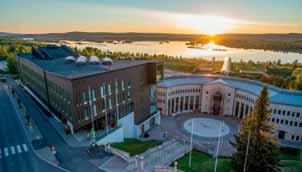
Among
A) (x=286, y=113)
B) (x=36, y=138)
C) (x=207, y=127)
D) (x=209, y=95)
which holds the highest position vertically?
(x=36, y=138)

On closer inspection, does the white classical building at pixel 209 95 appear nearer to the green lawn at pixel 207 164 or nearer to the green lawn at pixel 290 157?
the green lawn at pixel 290 157

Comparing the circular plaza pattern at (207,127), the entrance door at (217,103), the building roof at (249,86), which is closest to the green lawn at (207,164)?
the circular plaza pattern at (207,127)

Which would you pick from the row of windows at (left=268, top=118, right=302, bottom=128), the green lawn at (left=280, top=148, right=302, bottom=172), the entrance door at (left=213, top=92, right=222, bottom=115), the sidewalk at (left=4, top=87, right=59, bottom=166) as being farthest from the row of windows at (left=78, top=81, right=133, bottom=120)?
the row of windows at (left=268, top=118, right=302, bottom=128)

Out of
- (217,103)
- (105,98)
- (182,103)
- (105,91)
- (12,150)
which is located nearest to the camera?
(12,150)

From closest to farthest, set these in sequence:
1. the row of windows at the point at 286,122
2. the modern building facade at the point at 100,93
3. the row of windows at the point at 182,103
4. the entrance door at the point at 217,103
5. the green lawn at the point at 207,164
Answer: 1. the green lawn at the point at 207,164
2. the modern building facade at the point at 100,93
3. the row of windows at the point at 286,122
4. the row of windows at the point at 182,103
5. the entrance door at the point at 217,103

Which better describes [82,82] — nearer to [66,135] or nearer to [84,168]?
[66,135]

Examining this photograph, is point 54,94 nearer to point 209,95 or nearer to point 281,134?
point 209,95

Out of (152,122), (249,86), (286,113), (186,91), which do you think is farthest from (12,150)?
(249,86)
